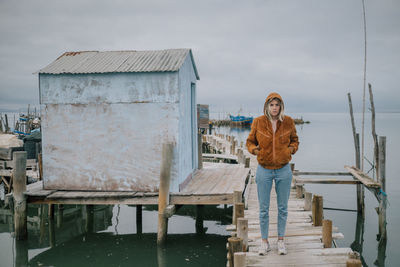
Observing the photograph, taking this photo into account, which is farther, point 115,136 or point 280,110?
point 115,136

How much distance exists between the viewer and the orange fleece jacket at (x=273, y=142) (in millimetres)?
4984

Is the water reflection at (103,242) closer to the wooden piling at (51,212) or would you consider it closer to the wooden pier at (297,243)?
the wooden piling at (51,212)

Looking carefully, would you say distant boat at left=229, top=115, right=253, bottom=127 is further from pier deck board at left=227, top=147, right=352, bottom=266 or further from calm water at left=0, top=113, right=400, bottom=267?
pier deck board at left=227, top=147, right=352, bottom=266

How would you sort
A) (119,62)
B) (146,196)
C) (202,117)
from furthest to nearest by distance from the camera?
(202,117) → (119,62) → (146,196)

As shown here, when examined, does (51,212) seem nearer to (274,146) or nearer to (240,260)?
(240,260)

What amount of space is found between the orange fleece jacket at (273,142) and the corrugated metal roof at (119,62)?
4594mm

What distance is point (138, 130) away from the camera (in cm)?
951

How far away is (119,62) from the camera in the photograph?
33.2ft

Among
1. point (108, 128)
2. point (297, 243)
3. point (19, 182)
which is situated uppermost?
point (108, 128)

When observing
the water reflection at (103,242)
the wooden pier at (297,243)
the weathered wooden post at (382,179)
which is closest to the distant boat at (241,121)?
the water reflection at (103,242)

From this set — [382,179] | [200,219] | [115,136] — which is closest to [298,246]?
[115,136]

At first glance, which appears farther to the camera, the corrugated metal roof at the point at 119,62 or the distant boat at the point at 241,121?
the distant boat at the point at 241,121

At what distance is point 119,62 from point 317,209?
6642 millimetres

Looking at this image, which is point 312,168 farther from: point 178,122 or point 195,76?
point 178,122
